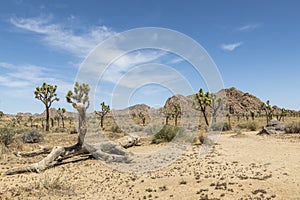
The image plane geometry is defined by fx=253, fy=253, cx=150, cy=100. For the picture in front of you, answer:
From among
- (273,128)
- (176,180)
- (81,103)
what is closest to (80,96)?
(81,103)

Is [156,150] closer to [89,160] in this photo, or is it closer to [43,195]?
[89,160]

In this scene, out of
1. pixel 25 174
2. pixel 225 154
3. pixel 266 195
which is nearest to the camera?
pixel 266 195

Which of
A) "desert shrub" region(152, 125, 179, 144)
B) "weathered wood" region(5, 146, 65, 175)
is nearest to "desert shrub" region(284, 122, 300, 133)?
"desert shrub" region(152, 125, 179, 144)

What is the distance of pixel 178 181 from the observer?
33.8 feet

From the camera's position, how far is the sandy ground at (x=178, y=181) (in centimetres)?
865

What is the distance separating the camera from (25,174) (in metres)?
12.1

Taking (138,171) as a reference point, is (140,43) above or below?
above

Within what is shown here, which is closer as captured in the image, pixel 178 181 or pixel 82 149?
pixel 178 181

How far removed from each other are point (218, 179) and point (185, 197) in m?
2.25

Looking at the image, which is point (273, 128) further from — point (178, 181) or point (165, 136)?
point (178, 181)

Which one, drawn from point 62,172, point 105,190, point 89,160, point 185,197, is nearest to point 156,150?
point 89,160

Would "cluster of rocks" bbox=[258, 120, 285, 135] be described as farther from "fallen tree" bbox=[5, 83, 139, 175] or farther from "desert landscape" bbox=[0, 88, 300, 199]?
"fallen tree" bbox=[5, 83, 139, 175]

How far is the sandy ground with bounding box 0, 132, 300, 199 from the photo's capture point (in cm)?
865

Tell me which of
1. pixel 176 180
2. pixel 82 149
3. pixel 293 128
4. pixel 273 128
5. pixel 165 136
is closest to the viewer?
pixel 176 180
